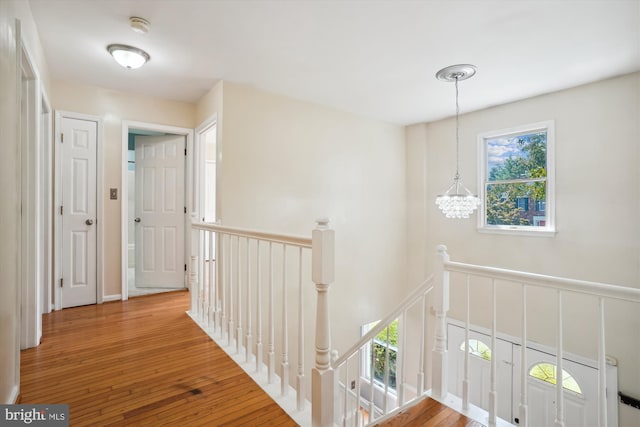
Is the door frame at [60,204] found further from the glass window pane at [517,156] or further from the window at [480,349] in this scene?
the glass window pane at [517,156]

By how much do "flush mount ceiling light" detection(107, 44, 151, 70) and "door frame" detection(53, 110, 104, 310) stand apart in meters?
1.18

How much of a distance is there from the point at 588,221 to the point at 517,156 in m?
1.07

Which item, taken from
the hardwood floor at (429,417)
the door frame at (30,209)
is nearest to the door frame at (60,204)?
the door frame at (30,209)

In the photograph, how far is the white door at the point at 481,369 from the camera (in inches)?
147

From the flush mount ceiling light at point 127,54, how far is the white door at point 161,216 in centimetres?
145

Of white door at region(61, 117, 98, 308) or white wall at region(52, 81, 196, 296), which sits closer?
white door at region(61, 117, 98, 308)

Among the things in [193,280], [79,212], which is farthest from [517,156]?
[79,212]

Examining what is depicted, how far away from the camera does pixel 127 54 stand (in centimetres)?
257

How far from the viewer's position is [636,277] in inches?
117

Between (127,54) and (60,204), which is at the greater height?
(127,54)

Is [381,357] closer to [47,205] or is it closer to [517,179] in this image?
[517,179]

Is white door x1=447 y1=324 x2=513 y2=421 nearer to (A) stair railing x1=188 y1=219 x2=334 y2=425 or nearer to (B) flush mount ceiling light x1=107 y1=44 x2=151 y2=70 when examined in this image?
(A) stair railing x1=188 y1=219 x2=334 y2=425

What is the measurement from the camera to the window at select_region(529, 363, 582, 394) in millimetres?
3355

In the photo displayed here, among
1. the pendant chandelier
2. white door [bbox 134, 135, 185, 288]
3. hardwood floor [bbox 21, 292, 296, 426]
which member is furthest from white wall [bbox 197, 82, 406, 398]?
the pendant chandelier
